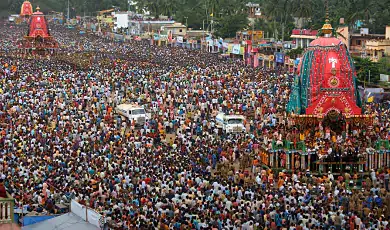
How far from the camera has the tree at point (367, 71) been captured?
54.1m

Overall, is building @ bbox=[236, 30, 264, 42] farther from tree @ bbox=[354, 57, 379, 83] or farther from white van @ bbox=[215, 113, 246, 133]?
white van @ bbox=[215, 113, 246, 133]

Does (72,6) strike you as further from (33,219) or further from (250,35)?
(33,219)

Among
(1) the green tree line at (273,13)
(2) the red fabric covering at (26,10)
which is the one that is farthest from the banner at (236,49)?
(2) the red fabric covering at (26,10)

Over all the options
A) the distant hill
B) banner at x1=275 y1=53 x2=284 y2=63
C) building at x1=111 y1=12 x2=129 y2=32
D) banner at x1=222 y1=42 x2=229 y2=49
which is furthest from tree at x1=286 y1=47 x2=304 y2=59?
the distant hill

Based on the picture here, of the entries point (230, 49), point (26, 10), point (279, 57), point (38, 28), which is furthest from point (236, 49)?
point (26, 10)

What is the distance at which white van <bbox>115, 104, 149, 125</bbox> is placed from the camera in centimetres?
3981

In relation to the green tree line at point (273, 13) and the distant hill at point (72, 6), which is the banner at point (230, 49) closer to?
the green tree line at point (273, 13)

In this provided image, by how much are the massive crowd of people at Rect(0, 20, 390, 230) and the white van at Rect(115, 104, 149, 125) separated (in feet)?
1.28

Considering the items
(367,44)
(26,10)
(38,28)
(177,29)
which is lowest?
(367,44)

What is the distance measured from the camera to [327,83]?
3123 centimetres

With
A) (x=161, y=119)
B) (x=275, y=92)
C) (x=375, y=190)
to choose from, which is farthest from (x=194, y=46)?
(x=375, y=190)

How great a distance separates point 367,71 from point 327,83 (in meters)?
23.7

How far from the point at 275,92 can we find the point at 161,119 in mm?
9856

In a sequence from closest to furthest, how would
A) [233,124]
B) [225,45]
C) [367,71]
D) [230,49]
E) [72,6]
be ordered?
[233,124], [367,71], [230,49], [225,45], [72,6]
